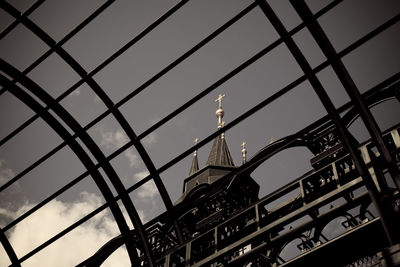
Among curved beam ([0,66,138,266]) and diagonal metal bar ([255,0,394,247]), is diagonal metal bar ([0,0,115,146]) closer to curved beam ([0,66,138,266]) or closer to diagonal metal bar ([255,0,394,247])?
curved beam ([0,66,138,266])

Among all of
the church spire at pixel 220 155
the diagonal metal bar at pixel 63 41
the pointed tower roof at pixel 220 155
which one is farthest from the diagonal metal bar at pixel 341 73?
the pointed tower roof at pixel 220 155

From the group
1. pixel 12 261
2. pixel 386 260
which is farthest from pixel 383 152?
pixel 12 261

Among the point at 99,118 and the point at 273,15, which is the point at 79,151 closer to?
the point at 99,118

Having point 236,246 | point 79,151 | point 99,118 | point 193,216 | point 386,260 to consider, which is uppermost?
point 193,216

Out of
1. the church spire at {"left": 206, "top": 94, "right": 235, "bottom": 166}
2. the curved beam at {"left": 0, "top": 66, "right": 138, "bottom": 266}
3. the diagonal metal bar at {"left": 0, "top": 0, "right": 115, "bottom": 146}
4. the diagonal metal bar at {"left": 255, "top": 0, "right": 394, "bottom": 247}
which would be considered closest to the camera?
the diagonal metal bar at {"left": 255, "top": 0, "right": 394, "bottom": 247}

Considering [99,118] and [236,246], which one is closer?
[236,246]

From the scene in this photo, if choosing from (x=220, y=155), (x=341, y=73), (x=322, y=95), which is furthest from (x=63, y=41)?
(x=220, y=155)

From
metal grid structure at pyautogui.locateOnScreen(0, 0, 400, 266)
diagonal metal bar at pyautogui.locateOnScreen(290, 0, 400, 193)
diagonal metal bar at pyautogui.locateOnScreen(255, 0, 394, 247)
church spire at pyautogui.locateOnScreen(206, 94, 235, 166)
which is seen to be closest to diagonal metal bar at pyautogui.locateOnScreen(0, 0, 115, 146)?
metal grid structure at pyautogui.locateOnScreen(0, 0, 400, 266)

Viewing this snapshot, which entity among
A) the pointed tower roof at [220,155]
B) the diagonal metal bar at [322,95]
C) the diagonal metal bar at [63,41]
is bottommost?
the diagonal metal bar at [322,95]

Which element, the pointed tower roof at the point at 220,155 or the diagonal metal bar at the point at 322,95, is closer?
the diagonal metal bar at the point at 322,95

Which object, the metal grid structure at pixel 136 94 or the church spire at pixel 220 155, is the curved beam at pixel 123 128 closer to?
the metal grid structure at pixel 136 94

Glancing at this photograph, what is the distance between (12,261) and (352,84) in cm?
881

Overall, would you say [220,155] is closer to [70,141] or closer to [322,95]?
[70,141]

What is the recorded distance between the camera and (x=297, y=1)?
265 inches
